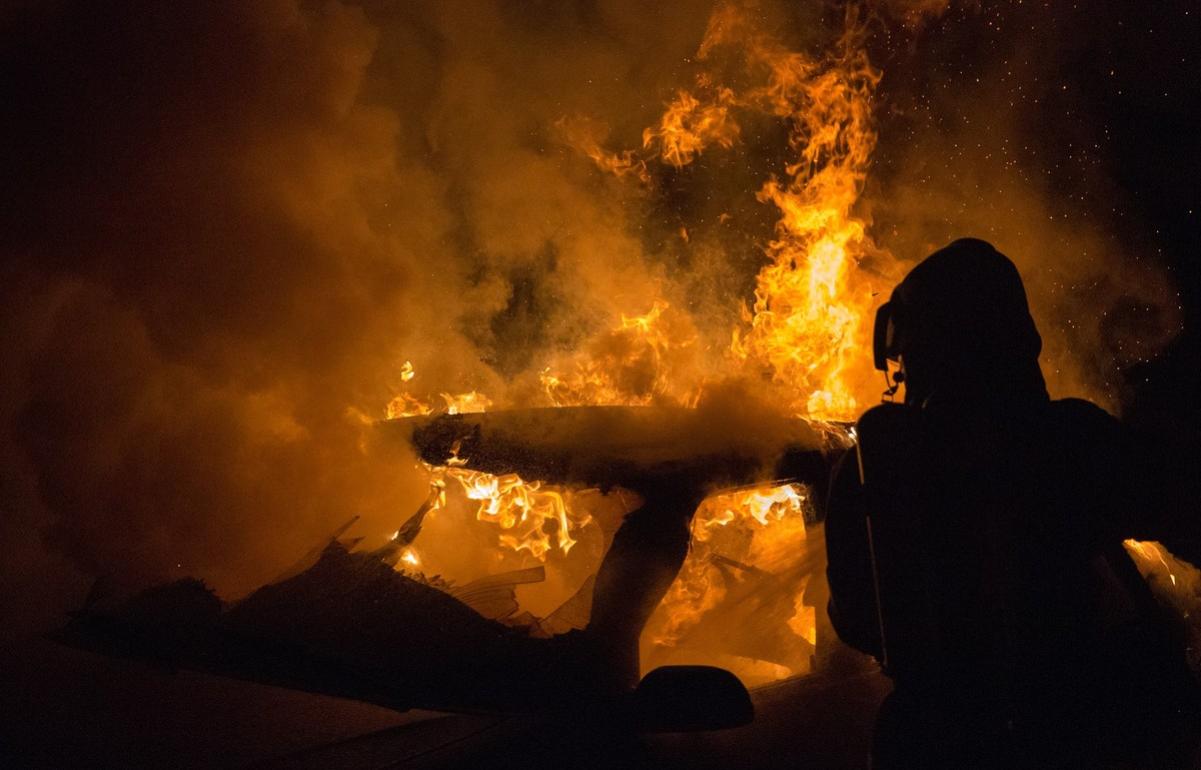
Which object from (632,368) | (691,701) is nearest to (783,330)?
(632,368)

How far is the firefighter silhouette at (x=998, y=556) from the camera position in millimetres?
2559

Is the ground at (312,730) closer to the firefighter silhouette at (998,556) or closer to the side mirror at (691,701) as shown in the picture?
the side mirror at (691,701)

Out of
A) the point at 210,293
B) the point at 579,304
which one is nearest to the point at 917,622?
the point at 210,293

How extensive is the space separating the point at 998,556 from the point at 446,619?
2617 mm

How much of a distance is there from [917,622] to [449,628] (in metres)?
2.23

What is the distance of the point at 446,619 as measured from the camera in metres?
3.35

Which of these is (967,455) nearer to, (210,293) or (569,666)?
(569,666)

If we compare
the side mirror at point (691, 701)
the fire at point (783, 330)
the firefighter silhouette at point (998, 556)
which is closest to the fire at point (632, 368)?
the fire at point (783, 330)

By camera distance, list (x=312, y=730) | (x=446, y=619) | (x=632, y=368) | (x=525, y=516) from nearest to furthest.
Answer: (x=446, y=619)
(x=312, y=730)
(x=525, y=516)
(x=632, y=368)

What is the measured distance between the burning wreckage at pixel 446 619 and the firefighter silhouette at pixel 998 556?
76cm

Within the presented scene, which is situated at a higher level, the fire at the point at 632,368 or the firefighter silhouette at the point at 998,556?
the fire at the point at 632,368

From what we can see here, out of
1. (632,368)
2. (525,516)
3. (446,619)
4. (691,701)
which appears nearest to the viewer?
(691,701)

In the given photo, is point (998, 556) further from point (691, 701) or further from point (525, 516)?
point (525, 516)

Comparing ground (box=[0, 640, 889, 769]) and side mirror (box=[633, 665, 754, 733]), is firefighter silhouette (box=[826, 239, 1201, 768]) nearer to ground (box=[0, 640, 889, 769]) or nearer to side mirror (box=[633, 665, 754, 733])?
side mirror (box=[633, 665, 754, 733])
